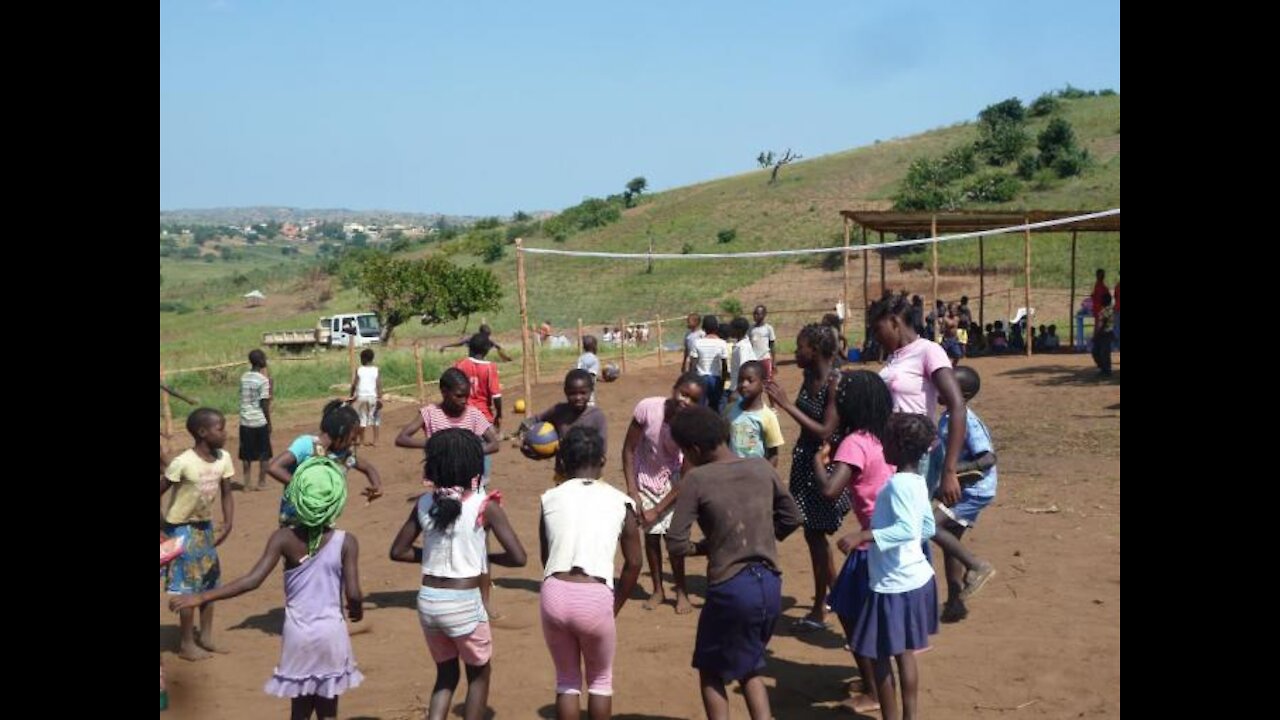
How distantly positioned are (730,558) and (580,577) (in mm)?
635

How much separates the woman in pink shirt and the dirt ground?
42.4 inches

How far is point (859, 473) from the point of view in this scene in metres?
6.33

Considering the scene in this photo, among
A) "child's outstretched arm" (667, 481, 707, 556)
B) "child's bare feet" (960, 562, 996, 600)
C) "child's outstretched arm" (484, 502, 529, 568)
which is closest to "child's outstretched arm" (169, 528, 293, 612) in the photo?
"child's outstretched arm" (484, 502, 529, 568)

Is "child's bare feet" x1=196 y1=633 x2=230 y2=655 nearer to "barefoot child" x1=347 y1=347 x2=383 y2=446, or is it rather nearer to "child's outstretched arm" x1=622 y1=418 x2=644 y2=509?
"child's outstretched arm" x1=622 y1=418 x2=644 y2=509

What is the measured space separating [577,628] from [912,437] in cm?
172

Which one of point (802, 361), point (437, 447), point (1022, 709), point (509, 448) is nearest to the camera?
point (437, 447)

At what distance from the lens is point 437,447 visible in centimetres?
557

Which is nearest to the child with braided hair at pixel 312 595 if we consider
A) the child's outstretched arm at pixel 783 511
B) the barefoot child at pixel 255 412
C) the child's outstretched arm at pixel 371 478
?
the child's outstretched arm at pixel 783 511

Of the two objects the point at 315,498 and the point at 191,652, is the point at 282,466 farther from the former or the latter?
the point at 315,498

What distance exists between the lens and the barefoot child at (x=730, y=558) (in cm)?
529

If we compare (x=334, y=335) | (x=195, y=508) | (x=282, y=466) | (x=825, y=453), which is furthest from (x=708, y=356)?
(x=334, y=335)

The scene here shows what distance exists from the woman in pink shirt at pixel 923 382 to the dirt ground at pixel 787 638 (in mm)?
1076
